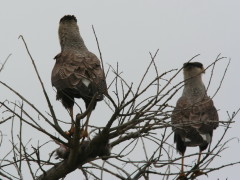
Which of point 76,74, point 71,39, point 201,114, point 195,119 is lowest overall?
point 76,74

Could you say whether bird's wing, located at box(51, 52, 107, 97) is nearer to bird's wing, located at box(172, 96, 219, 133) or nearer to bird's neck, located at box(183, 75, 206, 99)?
bird's wing, located at box(172, 96, 219, 133)

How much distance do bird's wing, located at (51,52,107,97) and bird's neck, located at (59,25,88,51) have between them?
503 mm

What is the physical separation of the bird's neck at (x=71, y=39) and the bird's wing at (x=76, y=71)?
1.65 ft

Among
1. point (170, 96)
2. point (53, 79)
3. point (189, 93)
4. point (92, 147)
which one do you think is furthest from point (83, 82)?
point (189, 93)

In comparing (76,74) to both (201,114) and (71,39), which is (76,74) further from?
(201,114)

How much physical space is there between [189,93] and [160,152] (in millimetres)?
3966

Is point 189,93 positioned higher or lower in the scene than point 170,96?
higher

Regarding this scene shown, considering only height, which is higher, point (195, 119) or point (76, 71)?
point (195, 119)

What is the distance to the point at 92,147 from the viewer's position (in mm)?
5840

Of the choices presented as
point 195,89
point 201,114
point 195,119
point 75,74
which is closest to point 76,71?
point 75,74

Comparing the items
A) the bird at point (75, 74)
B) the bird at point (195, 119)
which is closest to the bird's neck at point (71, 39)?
the bird at point (75, 74)

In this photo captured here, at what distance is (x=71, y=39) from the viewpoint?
29.1 ft

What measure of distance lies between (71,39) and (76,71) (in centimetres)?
145

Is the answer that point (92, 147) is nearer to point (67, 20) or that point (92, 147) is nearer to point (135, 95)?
point (135, 95)
